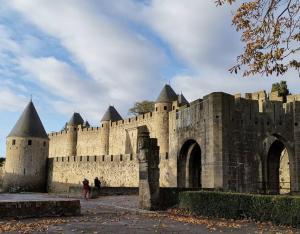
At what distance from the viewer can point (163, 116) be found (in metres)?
42.6

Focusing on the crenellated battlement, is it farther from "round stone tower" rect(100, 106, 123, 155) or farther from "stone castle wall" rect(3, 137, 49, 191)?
"round stone tower" rect(100, 106, 123, 155)

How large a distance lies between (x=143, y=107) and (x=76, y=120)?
33.6 ft

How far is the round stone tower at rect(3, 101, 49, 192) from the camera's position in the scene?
4053 cm

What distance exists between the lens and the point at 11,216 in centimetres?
1229

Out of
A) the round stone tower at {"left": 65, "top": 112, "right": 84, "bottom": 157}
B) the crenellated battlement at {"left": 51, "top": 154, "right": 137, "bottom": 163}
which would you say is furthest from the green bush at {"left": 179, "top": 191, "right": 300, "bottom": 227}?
the round stone tower at {"left": 65, "top": 112, "right": 84, "bottom": 157}

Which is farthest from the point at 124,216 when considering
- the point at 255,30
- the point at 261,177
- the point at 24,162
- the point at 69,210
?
the point at 24,162

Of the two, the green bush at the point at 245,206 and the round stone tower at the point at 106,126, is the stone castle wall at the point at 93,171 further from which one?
the green bush at the point at 245,206

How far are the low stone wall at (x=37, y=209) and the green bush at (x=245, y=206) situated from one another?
4.13 metres

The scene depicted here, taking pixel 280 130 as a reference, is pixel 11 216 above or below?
below

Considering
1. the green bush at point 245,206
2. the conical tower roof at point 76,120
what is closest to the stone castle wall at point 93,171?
the green bush at point 245,206

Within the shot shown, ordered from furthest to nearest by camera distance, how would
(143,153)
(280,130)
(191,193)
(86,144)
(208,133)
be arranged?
(86,144) < (280,130) < (208,133) < (143,153) < (191,193)

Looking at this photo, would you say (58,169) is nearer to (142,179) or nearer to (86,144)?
(86,144)

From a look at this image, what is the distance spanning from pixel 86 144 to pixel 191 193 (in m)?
42.5

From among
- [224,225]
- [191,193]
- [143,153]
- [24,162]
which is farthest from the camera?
[24,162]
